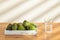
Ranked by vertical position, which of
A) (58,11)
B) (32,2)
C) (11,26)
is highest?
(32,2)

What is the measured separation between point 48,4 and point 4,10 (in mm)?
880

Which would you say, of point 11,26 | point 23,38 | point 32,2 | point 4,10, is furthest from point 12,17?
point 23,38

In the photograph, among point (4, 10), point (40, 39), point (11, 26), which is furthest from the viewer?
point (4, 10)

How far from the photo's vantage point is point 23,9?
10.1 ft

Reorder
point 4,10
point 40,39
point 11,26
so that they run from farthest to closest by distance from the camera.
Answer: point 4,10 < point 11,26 < point 40,39

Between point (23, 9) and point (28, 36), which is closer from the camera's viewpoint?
point (28, 36)

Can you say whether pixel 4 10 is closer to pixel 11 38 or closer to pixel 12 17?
pixel 12 17

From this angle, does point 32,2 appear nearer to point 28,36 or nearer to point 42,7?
point 42,7

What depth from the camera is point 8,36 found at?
156 cm

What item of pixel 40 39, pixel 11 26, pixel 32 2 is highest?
pixel 32 2

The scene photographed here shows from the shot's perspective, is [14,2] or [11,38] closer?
[11,38]

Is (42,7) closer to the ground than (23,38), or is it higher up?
higher up

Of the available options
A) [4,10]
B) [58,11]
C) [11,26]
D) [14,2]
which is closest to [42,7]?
Result: [58,11]

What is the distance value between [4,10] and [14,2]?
0.25 m
